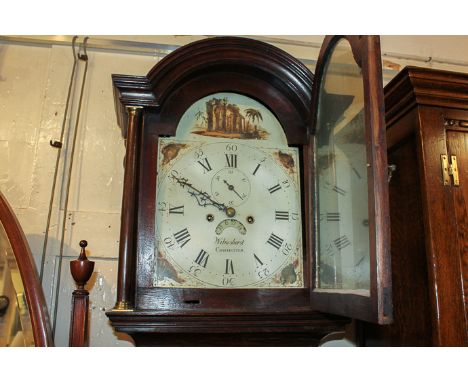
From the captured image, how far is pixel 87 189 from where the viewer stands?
139cm

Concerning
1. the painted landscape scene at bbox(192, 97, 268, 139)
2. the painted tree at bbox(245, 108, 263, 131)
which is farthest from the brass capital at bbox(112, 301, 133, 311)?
the painted tree at bbox(245, 108, 263, 131)

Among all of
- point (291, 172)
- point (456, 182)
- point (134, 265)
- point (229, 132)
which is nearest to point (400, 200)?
point (456, 182)

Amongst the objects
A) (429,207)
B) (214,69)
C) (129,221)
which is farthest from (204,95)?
(429,207)

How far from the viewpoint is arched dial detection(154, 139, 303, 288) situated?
110cm

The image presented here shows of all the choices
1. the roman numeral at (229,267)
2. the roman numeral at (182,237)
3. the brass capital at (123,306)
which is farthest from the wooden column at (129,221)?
the roman numeral at (229,267)

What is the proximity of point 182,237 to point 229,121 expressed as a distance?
33cm

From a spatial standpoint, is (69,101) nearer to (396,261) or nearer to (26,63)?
(26,63)

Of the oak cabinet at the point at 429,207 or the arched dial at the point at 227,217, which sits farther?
the arched dial at the point at 227,217

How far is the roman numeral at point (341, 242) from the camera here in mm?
950

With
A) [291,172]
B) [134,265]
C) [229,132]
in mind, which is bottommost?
[134,265]

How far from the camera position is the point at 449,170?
3.36ft

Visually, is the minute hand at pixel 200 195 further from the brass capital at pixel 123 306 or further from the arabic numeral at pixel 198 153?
the brass capital at pixel 123 306

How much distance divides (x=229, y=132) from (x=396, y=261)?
0.53m

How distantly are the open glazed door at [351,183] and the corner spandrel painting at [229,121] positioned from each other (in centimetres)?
13
